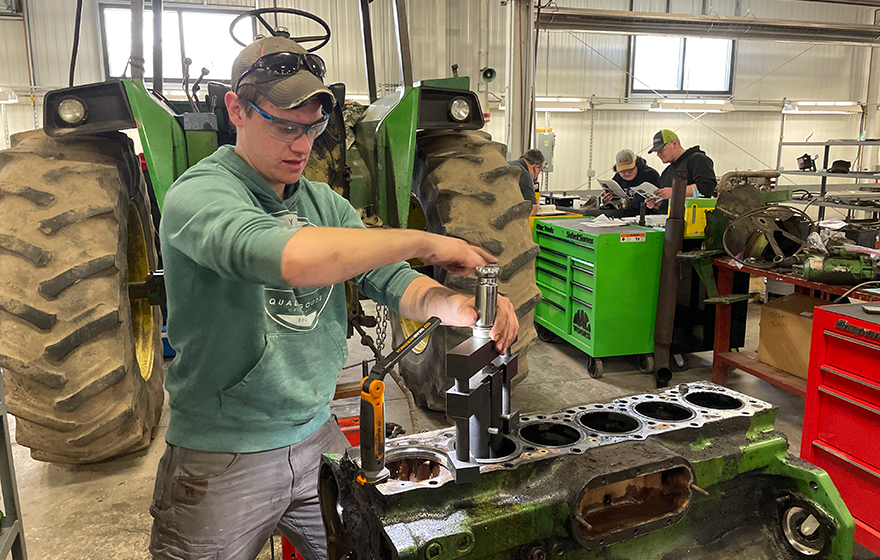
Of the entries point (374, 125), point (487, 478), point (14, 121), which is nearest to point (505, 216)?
point (374, 125)

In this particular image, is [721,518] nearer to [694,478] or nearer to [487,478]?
[694,478]

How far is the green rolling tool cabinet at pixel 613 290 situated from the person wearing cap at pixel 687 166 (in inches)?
53.2

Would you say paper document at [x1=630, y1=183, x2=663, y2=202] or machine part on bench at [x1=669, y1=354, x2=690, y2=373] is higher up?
paper document at [x1=630, y1=183, x2=663, y2=202]

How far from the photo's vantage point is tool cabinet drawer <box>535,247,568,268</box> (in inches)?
178

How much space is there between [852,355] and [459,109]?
1.89 meters

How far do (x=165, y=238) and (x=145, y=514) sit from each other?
5.78 feet

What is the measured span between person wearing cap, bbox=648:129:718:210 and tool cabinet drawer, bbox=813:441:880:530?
309 cm

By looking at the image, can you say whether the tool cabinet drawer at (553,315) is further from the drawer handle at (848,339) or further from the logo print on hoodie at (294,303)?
the logo print on hoodie at (294,303)

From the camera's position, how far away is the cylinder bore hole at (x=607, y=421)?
Answer: 1.35 metres

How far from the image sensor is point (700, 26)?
8352mm

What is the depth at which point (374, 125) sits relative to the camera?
2.79m

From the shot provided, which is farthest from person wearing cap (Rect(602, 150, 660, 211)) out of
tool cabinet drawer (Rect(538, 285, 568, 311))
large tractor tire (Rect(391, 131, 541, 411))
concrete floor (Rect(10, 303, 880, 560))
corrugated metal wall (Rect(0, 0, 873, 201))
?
corrugated metal wall (Rect(0, 0, 873, 201))

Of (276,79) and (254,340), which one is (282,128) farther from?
(254,340)

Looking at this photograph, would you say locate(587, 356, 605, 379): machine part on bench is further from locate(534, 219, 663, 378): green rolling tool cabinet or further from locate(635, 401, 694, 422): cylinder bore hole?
locate(635, 401, 694, 422): cylinder bore hole
